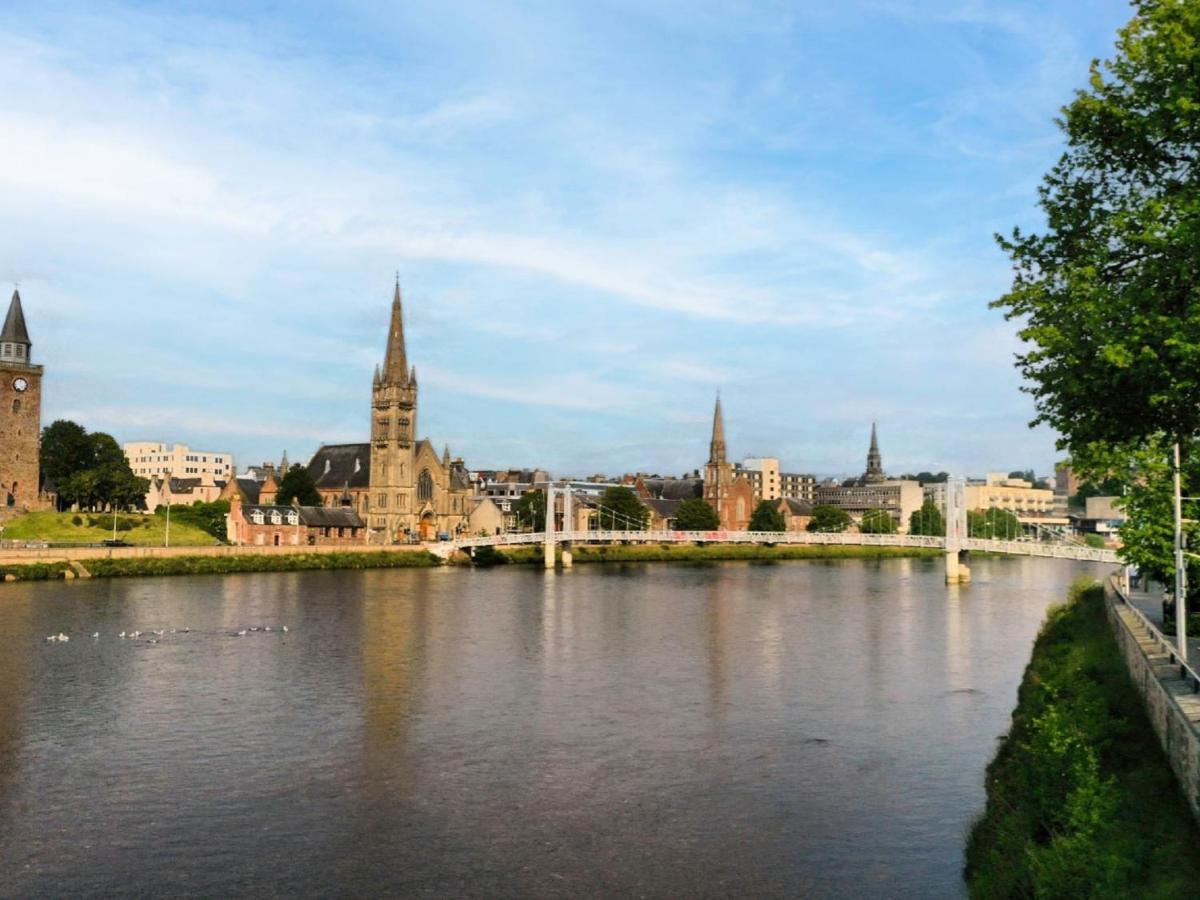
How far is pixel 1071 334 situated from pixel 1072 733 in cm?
697

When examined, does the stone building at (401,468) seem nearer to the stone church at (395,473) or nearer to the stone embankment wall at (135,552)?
the stone church at (395,473)

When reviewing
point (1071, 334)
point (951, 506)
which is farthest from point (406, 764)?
point (951, 506)

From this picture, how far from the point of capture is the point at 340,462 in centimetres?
13612

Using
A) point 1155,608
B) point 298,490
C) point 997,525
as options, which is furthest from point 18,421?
point 997,525

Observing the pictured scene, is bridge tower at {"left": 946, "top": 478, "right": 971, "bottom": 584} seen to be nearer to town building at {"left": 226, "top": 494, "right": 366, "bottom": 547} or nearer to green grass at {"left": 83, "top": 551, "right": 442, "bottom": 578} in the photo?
green grass at {"left": 83, "top": 551, "right": 442, "bottom": 578}

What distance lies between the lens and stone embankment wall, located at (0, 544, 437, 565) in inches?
3002

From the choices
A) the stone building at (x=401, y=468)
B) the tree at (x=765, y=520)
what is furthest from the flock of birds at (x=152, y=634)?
the tree at (x=765, y=520)

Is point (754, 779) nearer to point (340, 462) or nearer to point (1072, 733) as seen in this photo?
point (1072, 733)

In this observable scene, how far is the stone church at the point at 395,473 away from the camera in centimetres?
12731

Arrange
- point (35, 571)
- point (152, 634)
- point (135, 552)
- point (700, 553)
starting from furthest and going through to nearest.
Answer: point (700, 553) → point (135, 552) → point (35, 571) → point (152, 634)

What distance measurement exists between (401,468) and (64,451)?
114ft

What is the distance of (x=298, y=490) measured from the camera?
12344 cm

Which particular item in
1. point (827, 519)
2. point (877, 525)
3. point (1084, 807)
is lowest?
point (1084, 807)

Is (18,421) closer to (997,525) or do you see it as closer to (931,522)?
(931,522)
